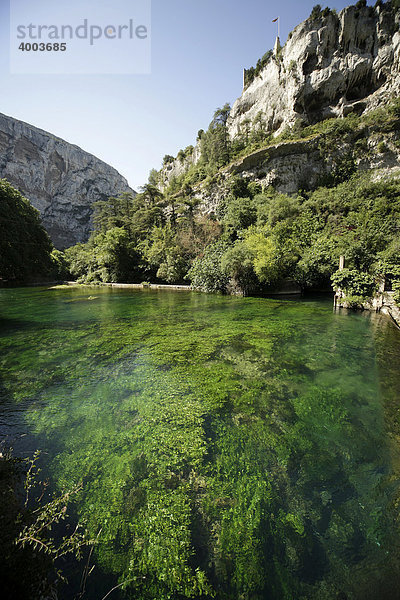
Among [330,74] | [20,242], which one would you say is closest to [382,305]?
[330,74]

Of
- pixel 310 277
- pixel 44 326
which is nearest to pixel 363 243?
pixel 310 277

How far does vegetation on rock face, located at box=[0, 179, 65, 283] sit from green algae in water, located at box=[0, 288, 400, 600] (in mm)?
26328

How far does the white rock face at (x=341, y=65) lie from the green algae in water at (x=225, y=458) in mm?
36425

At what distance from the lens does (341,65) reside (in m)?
28.3

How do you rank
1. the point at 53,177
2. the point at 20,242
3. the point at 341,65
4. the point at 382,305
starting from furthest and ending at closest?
the point at 53,177, the point at 341,65, the point at 20,242, the point at 382,305

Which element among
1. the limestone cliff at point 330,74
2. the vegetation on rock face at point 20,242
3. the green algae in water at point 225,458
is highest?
the limestone cliff at point 330,74

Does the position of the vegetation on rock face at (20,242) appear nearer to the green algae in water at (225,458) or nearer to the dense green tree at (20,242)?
the dense green tree at (20,242)

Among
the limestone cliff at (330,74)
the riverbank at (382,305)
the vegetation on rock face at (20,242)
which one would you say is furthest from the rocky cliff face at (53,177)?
the riverbank at (382,305)

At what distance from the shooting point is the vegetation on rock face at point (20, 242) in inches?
1003

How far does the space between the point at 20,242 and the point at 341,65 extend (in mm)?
44268

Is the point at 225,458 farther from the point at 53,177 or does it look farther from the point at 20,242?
the point at 53,177

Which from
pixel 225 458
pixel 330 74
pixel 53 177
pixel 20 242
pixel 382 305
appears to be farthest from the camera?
pixel 53 177

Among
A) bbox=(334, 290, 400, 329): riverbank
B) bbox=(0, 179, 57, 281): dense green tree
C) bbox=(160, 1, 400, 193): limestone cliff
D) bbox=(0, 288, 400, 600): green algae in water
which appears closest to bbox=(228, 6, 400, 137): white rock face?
bbox=(160, 1, 400, 193): limestone cliff

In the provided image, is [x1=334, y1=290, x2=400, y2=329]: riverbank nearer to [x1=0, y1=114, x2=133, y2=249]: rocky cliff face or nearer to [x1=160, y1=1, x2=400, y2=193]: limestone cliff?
[x1=160, y1=1, x2=400, y2=193]: limestone cliff
